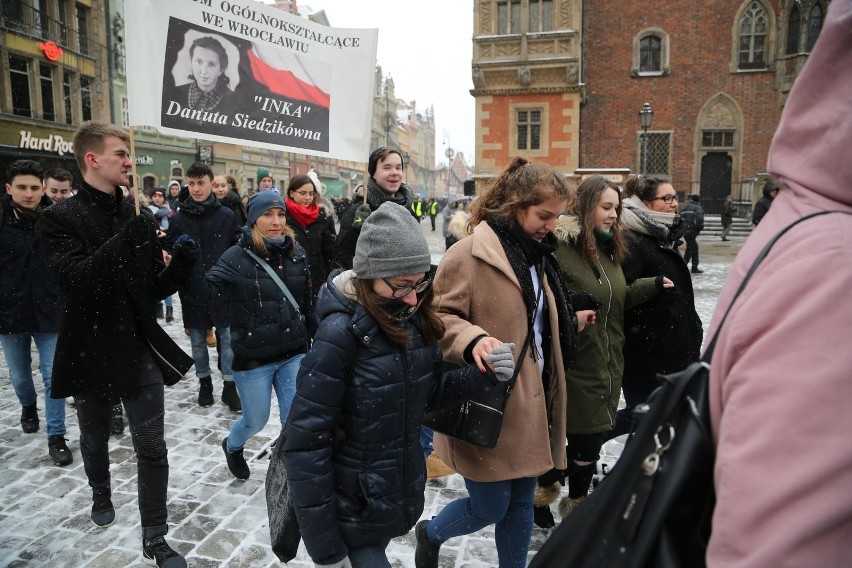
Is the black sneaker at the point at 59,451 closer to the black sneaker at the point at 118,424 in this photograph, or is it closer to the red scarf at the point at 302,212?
the black sneaker at the point at 118,424

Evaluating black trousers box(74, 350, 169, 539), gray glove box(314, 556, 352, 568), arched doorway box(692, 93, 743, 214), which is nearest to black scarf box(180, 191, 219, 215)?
black trousers box(74, 350, 169, 539)

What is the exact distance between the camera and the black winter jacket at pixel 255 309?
422 centimetres

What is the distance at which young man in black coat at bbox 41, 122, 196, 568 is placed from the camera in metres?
3.15

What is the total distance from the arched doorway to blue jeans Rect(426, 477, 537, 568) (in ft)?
93.2

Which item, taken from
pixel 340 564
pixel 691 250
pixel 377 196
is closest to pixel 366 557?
pixel 340 564

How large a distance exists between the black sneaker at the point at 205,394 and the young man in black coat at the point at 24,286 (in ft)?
4.40

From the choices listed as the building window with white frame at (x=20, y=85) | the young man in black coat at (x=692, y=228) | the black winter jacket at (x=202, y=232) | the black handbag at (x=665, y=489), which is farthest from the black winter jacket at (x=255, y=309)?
the building window with white frame at (x=20, y=85)

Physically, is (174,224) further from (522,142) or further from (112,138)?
(522,142)

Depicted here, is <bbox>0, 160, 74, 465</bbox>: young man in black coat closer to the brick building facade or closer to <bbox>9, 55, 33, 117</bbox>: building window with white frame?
the brick building facade

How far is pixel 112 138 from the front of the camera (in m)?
3.26

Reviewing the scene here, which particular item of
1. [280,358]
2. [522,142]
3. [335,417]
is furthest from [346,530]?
[522,142]

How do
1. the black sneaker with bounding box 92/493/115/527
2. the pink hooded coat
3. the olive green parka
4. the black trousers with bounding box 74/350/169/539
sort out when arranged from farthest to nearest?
the black sneaker with bounding box 92/493/115/527 → the olive green parka → the black trousers with bounding box 74/350/169/539 → the pink hooded coat

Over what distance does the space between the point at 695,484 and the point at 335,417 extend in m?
1.47

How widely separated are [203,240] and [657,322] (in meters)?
4.53
